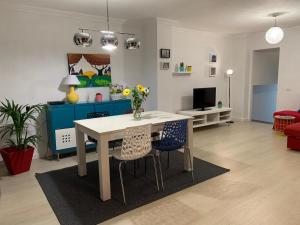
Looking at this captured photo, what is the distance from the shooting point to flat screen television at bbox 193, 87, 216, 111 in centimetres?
586

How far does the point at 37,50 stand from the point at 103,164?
2.62 m

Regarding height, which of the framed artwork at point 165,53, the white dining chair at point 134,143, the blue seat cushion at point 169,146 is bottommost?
the blue seat cushion at point 169,146

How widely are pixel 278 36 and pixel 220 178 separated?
9.07 ft

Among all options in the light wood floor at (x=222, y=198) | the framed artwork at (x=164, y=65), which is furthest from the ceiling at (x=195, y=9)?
the light wood floor at (x=222, y=198)

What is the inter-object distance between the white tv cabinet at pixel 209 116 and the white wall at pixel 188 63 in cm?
51

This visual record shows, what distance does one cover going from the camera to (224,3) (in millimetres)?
3656

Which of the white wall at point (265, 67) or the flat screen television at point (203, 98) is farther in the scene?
the white wall at point (265, 67)

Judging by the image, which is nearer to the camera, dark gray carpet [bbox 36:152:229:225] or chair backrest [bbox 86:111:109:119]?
dark gray carpet [bbox 36:152:229:225]

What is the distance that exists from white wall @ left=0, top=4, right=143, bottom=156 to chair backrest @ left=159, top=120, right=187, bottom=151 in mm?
2194

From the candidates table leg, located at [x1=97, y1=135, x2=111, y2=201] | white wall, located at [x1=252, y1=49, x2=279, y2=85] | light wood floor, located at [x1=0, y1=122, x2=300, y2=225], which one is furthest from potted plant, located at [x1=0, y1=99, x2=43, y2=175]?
white wall, located at [x1=252, y1=49, x2=279, y2=85]

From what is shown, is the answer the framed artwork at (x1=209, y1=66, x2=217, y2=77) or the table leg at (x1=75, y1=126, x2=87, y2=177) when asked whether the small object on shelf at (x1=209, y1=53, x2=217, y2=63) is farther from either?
the table leg at (x1=75, y1=126, x2=87, y2=177)

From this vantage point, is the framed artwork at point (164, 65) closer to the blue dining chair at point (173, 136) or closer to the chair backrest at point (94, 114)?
the chair backrest at point (94, 114)

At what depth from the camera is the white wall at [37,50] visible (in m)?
3.71

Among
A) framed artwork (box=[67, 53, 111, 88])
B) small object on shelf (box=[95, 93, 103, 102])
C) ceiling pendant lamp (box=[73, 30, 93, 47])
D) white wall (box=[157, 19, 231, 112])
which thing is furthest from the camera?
white wall (box=[157, 19, 231, 112])
